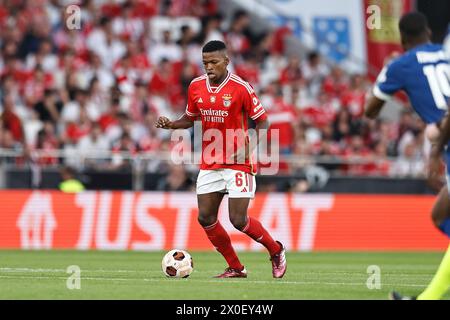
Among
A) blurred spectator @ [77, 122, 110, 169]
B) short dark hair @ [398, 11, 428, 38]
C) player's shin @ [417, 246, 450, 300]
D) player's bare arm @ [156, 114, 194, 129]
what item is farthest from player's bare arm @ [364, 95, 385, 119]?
blurred spectator @ [77, 122, 110, 169]

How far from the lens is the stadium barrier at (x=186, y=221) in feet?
68.8

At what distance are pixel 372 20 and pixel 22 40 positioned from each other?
29.1ft

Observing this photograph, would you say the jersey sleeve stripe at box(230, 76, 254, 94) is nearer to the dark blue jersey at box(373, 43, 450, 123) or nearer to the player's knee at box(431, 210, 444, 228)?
the dark blue jersey at box(373, 43, 450, 123)

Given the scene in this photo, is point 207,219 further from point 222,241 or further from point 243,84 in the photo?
point 243,84

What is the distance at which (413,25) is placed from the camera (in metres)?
10.7

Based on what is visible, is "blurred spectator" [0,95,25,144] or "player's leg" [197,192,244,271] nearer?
"player's leg" [197,192,244,271]

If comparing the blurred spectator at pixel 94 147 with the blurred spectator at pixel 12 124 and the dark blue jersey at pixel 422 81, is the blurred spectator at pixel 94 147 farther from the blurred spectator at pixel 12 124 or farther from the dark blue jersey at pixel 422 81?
the dark blue jersey at pixel 422 81

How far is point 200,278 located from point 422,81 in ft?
11.2

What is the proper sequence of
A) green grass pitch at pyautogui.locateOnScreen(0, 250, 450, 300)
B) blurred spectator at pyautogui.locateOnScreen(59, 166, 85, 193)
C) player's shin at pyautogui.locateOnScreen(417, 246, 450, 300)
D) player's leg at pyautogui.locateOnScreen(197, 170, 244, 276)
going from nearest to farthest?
player's shin at pyautogui.locateOnScreen(417, 246, 450, 300) < green grass pitch at pyautogui.locateOnScreen(0, 250, 450, 300) < player's leg at pyautogui.locateOnScreen(197, 170, 244, 276) < blurred spectator at pyautogui.locateOnScreen(59, 166, 85, 193)

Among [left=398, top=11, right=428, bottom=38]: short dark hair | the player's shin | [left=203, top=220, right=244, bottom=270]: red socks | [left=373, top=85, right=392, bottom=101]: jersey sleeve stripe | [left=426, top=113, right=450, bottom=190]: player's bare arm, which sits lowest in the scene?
[left=203, top=220, right=244, bottom=270]: red socks

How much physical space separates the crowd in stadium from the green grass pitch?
415cm

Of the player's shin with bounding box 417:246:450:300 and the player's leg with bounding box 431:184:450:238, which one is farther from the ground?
the player's leg with bounding box 431:184:450:238

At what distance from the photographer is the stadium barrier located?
20969mm

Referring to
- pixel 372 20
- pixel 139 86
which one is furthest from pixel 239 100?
pixel 372 20
